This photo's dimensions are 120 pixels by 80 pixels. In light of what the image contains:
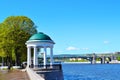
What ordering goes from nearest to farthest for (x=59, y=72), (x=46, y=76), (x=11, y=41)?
(x=46, y=76)
(x=59, y=72)
(x=11, y=41)

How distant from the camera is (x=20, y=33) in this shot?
87688mm

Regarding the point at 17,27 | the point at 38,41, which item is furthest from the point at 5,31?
the point at 38,41

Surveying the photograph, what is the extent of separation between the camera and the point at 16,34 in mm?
88312

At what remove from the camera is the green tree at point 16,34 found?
287 feet

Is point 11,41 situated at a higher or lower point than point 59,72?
higher

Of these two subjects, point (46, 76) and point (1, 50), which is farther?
point (1, 50)

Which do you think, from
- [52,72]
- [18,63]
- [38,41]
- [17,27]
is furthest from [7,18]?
[52,72]

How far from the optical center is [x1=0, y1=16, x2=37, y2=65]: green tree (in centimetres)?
8744

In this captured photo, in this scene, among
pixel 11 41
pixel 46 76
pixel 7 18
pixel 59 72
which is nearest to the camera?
pixel 46 76

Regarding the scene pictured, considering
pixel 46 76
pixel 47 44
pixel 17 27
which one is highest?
pixel 17 27

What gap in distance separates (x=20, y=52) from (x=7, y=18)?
32.1 feet

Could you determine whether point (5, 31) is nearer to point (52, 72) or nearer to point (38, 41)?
point (38, 41)

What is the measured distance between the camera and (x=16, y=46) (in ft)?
287

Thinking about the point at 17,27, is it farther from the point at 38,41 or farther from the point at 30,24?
the point at 38,41
